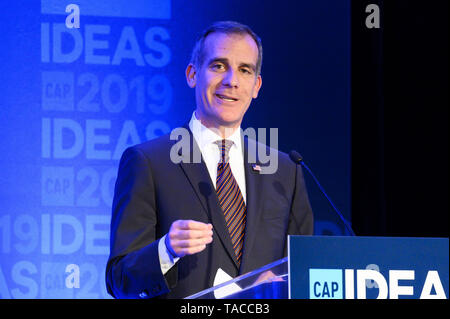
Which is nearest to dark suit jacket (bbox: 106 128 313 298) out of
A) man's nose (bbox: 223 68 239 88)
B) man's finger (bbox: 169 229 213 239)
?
man's nose (bbox: 223 68 239 88)

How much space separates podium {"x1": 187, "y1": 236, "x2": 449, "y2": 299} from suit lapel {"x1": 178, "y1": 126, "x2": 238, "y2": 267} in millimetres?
686

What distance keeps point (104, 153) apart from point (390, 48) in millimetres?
1960

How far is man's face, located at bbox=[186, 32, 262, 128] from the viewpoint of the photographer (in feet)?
8.55

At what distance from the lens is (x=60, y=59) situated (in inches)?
146

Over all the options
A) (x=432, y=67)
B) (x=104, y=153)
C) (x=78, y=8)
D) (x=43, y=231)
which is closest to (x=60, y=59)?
(x=78, y=8)

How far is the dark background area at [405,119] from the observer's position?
4.13 meters

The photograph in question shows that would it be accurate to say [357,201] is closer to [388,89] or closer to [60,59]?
[388,89]

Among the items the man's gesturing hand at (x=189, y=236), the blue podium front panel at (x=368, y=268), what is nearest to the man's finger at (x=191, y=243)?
the man's gesturing hand at (x=189, y=236)

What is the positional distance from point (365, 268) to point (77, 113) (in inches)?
97.3

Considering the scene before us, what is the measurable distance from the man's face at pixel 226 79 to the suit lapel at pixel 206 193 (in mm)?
150

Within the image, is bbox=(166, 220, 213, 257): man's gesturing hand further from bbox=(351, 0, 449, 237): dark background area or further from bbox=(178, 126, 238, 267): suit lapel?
bbox=(351, 0, 449, 237): dark background area

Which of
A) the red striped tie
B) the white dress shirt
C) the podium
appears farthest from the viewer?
the white dress shirt

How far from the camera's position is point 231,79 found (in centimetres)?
262

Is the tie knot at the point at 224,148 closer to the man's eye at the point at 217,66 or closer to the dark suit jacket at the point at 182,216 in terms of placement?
the dark suit jacket at the point at 182,216
